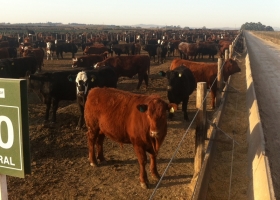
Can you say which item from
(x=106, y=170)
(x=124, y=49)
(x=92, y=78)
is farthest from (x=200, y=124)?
(x=124, y=49)

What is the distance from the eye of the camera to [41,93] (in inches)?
350

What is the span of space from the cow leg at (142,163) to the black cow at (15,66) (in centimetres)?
1023

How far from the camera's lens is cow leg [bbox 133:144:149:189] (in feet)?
16.1

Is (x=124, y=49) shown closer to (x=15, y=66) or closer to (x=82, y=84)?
(x=15, y=66)

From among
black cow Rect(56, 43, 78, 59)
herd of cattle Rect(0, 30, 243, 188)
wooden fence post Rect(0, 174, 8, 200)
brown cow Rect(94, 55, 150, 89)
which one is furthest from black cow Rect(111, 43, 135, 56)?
wooden fence post Rect(0, 174, 8, 200)

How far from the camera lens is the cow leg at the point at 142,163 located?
4917mm

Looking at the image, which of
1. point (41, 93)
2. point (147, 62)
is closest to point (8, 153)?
point (41, 93)

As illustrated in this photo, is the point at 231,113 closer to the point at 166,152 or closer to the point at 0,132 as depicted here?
the point at 166,152

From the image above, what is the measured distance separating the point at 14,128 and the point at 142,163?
11.1 ft

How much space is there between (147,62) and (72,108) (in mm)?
5210

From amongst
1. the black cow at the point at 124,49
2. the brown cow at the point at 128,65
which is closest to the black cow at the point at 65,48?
the black cow at the point at 124,49

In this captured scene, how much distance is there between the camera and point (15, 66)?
47.1ft

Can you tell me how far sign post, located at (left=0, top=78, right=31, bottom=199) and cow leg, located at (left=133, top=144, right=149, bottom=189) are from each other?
3.22 metres

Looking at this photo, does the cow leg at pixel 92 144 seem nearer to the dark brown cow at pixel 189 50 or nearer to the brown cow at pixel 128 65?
the brown cow at pixel 128 65
